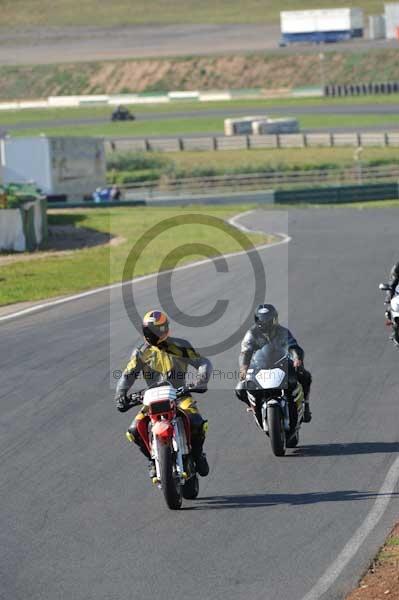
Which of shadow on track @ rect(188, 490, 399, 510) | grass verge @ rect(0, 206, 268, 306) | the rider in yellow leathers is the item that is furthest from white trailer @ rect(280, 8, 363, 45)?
shadow on track @ rect(188, 490, 399, 510)

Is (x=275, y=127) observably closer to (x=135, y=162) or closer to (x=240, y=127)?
(x=240, y=127)

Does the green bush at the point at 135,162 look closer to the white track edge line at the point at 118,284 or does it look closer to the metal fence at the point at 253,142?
the metal fence at the point at 253,142

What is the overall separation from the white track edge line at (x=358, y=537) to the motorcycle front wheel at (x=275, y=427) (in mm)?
1054

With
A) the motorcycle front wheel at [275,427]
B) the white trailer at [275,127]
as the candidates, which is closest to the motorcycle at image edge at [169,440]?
A: the motorcycle front wheel at [275,427]

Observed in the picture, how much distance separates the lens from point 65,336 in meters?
18.8

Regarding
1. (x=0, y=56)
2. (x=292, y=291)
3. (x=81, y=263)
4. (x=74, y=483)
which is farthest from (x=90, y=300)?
(x=0, y=56)

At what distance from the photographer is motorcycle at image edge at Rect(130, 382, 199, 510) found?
973 centimetres

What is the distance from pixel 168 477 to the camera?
384 inches

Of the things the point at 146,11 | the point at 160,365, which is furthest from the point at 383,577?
the point at 146,11

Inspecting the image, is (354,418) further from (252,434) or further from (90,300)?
(90,300)

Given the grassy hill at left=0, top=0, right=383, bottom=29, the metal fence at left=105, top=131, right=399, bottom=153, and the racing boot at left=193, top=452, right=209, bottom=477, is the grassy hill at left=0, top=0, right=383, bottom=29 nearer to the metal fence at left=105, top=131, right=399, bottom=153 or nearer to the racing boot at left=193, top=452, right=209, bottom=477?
the metal fence at left=105, top=131, right=399, bottom=153

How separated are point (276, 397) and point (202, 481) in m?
1.19

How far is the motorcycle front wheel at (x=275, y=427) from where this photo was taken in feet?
37.7

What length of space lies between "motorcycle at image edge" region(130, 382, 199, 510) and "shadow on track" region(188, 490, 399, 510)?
0.20 meters
